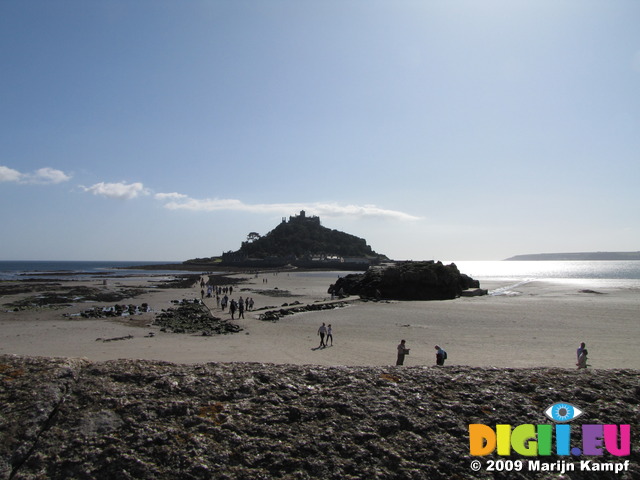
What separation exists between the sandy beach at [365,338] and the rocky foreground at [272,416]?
9847mm

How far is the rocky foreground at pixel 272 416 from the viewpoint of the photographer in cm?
234

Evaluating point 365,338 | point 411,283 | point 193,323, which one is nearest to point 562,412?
point 365,338

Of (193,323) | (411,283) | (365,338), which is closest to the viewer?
(365,338)

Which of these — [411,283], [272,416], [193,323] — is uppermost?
[272,416]

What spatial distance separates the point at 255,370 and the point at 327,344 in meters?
13.6

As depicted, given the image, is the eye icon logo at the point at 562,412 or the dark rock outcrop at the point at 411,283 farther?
the dark rock outcrop at the point at 411,283

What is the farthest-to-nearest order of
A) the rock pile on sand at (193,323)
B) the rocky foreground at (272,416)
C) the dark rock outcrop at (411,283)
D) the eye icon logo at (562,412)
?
the dark rock outcrop at (411,283), the rock pile on sand at (193,323), the eye icon logo at (562,412), the rocky foreground at (272,416)

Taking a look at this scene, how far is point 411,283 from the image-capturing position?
40625 millimetres

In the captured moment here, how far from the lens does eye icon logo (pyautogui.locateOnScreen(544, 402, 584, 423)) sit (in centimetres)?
275

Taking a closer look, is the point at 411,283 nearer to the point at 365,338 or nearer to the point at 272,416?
the point at 365,338

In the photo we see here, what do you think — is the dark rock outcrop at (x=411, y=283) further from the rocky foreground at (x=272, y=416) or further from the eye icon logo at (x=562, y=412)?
the eye icon logo at (x=562, y=412)

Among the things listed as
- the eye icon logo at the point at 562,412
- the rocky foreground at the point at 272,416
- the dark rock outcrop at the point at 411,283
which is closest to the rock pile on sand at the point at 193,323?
the rocky foreground at the point at 272,416

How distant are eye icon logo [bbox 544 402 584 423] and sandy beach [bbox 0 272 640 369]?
33.3ft

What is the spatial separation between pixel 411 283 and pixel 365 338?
23612 mm
